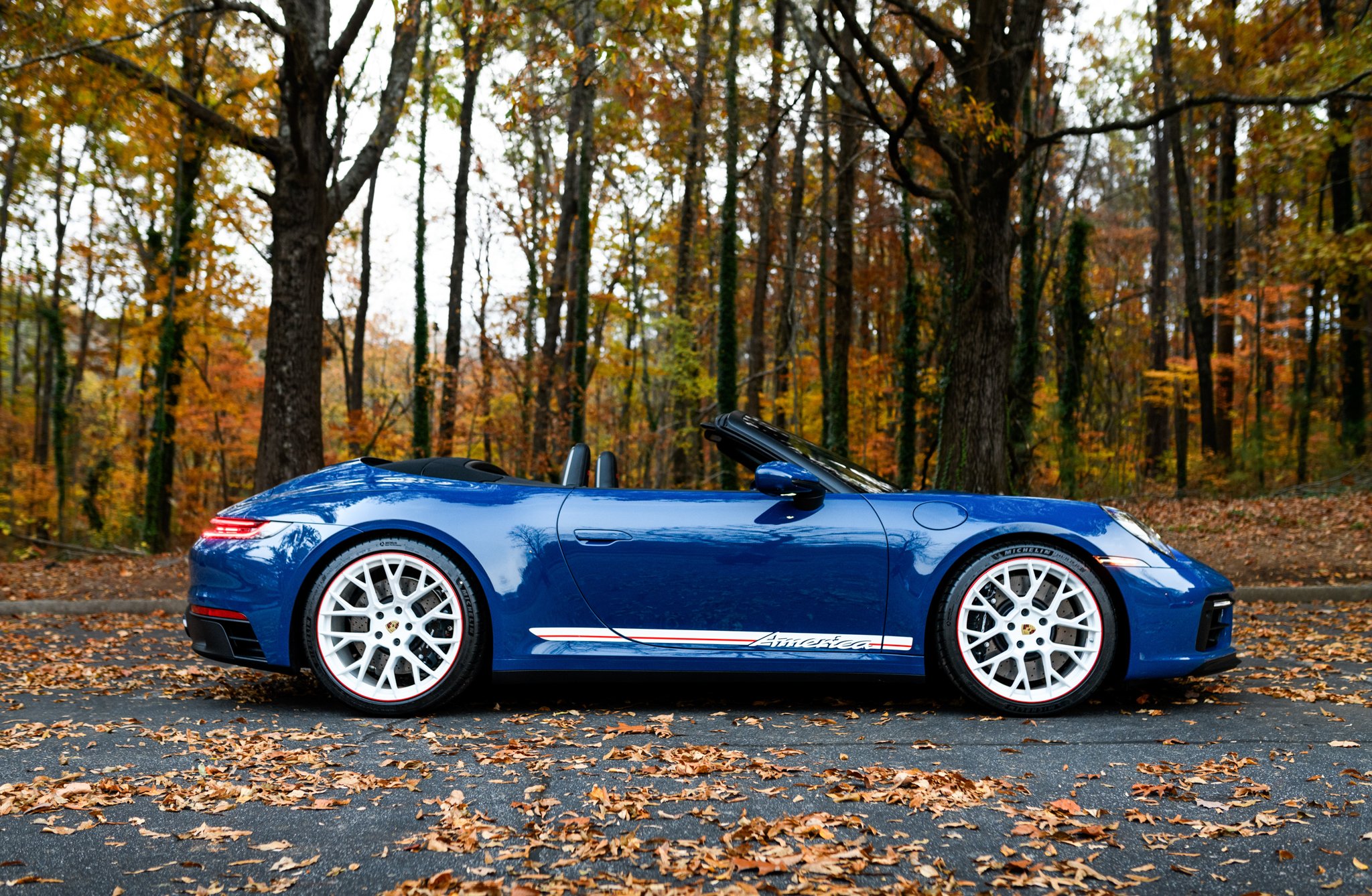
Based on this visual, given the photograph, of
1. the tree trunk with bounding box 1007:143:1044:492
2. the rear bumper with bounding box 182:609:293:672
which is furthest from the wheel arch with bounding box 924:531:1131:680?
the tree trunk with bounding box 1007:143:1044:492

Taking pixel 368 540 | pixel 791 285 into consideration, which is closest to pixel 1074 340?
pixel 791 285

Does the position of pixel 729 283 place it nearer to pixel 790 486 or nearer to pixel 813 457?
pixel 813 457

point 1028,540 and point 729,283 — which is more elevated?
point 729,283

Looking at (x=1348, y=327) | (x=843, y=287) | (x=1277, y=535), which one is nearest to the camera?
(x=1277, y=535)

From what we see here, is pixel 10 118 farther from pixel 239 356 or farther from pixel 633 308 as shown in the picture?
pixel 633 308

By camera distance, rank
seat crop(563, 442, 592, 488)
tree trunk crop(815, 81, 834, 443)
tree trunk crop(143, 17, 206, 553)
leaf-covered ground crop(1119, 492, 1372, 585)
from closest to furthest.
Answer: seat crop(563, 442, 592, 488)
leaf-covered ground crop(1119, 492, 1372, 585)
tree trunk crop(143, 17, 206, 553)
tree trunk crop(815, 81, 834, 443)

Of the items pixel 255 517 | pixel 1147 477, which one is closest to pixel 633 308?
pixel 1147 477

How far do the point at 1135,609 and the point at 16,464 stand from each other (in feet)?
83.3

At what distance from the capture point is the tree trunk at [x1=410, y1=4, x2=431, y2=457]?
22.1 m

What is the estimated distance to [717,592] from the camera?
413 centimetres

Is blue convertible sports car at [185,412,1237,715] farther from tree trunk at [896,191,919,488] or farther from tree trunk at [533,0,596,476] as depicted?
tree trunk at [533,0,596,476]

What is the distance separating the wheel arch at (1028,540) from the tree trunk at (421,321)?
60.4 feet

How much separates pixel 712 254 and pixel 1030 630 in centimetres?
2208

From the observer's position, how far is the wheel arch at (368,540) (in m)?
4.24
